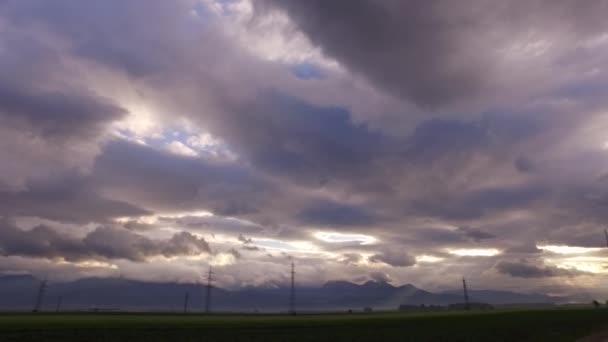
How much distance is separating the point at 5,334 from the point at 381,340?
68.0m

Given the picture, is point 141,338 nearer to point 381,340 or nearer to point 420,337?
point 381,340

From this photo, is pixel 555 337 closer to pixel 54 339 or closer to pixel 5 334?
→ pixel 54 339

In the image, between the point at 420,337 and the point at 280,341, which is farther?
the point at 420,337

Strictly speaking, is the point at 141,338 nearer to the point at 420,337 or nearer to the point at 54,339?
the point at 54,339

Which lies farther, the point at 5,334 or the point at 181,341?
the point at 5,334

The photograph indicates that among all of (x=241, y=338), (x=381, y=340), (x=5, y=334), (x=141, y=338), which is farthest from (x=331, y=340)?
(x=5, y=334)

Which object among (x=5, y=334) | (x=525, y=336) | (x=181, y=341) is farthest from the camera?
(x=5, y=334)

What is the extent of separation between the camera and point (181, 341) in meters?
71.9

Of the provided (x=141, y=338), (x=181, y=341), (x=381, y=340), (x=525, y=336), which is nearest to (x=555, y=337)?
(x=525, y=336)

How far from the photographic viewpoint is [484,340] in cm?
7250

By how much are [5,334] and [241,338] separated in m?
44.2

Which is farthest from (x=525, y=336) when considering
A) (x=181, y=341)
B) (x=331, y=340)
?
(x=181, y=341)

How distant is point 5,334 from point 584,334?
340 ft

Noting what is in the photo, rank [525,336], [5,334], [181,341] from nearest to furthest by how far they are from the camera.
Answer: [181,341], [525,336], [5,334]
